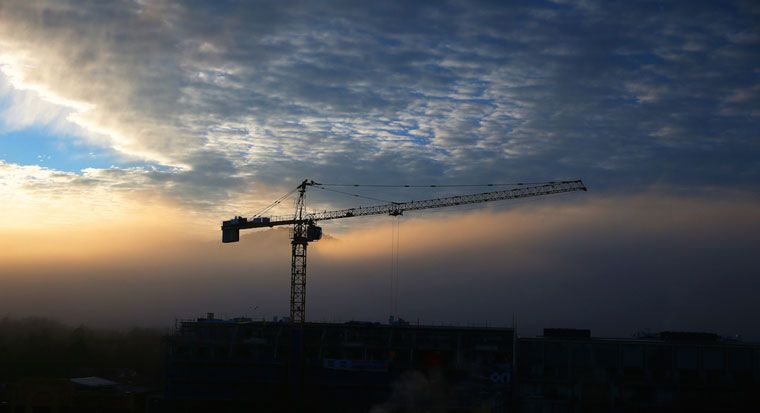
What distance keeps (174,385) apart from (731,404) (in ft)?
302

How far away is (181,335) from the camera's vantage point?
117 meters

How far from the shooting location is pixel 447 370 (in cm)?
10506

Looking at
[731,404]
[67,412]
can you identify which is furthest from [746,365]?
[67,412]

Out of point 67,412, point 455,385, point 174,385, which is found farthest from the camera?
point 174,385

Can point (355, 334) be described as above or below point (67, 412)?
above

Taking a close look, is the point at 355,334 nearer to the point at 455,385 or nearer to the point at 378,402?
the point at 378,402

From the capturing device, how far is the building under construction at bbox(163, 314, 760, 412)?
313ft

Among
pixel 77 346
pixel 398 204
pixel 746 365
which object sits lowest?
pixel 77 346

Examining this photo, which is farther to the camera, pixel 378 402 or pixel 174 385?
pixel 174 385

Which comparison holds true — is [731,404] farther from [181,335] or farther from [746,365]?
[181,335]

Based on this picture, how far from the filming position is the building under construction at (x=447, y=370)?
95.4m

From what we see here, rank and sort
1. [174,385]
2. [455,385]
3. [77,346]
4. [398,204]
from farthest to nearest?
[77,346]
[398,204]
[174,385]
[455,385]

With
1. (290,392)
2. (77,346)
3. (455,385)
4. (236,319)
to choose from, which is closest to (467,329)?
(455,385)

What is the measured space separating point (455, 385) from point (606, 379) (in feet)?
78.4
